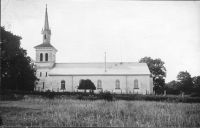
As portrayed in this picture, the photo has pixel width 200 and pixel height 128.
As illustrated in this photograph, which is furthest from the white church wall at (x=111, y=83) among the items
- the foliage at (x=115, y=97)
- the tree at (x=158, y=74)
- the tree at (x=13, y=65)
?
the foliage at (x=115, y=97)

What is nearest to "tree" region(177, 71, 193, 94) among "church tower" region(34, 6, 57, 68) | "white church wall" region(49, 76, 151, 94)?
"white church wall" region(49, 76, 151, 94)

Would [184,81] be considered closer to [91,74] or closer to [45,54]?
[91,74]

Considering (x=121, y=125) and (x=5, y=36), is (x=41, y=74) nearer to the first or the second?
(x=5, y=36)

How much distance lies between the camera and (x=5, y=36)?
888 inches

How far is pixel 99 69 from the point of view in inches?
1523

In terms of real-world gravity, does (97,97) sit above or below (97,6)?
below

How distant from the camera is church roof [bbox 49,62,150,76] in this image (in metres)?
37.5

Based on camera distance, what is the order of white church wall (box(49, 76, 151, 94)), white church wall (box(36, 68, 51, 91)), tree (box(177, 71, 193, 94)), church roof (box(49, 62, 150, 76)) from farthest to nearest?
white church wall (box(36, 68, 51, 91)) → church roof (box(49, 62, 150, 76)) → white church wall (box(49, 76, 151, 94)) → tree (box(177, 71, 193, 94))

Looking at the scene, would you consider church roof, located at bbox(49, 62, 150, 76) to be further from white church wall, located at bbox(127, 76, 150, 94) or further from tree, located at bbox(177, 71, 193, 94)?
tree, located at bbox(177, 71, 193, 94)

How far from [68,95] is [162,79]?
28.9 meters

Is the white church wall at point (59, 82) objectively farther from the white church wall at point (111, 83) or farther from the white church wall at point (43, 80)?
the white church wall at point (43, 80)

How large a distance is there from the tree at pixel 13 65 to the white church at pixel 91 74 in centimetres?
571

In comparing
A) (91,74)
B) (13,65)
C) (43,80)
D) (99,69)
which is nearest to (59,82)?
(43,80)

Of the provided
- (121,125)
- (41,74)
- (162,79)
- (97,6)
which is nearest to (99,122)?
(121,125)
